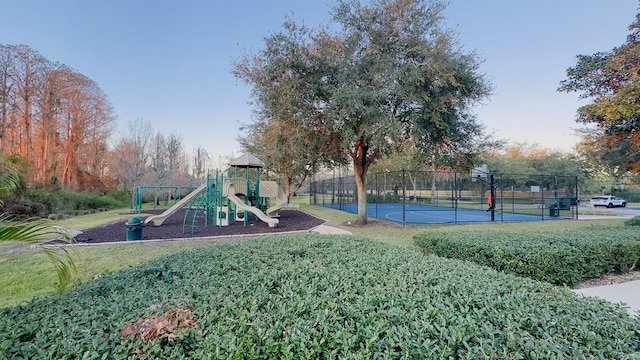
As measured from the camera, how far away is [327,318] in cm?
157

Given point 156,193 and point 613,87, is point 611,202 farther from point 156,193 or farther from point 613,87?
point 156,193

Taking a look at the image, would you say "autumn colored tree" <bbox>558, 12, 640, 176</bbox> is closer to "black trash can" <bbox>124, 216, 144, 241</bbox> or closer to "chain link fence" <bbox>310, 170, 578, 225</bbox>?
"chain link fence" <bbox>310, 170, 578, 225</bbox>

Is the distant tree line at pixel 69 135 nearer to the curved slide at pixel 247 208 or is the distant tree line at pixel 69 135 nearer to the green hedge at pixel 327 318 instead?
the curved slide at pixel 247 208

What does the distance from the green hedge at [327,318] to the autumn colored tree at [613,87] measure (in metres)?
8.72

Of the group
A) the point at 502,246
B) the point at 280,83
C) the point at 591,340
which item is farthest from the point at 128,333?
the point at 280,83

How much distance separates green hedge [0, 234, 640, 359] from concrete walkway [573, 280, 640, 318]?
2.58 metres

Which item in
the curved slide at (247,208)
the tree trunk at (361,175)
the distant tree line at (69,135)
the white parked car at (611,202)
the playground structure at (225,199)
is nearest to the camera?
the curved slide at (247,208)

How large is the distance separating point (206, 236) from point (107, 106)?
1866cm

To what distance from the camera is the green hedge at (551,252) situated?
423cm

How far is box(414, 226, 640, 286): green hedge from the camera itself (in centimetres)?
423

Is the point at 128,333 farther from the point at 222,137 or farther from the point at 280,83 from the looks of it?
the point at 222,137

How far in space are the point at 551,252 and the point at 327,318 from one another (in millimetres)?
4374

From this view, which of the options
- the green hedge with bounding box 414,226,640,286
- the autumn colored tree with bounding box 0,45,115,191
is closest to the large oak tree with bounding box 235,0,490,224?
the green hedge with bounding box 414,226,640,286

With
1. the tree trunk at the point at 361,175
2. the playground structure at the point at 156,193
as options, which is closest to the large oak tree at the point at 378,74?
the tree trunk at the point at 361,175
